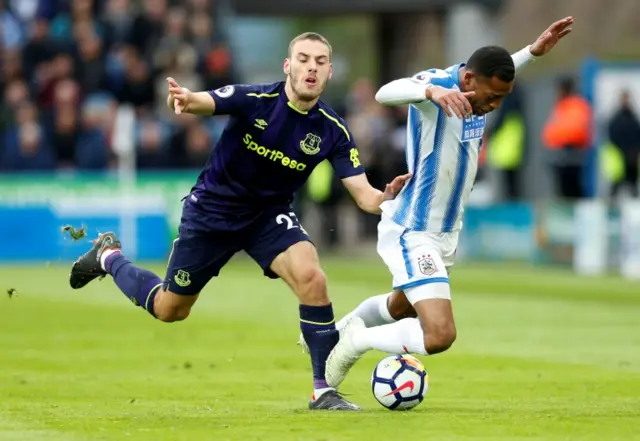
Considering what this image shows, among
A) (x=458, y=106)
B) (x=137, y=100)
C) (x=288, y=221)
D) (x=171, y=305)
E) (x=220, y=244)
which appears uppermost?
(x=137, y=100)

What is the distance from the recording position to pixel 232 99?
27.8 feet

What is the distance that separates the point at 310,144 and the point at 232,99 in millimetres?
529

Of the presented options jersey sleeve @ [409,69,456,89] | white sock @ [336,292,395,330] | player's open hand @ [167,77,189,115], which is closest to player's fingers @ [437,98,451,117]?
jersey sleeve @ [409,69,456,89]

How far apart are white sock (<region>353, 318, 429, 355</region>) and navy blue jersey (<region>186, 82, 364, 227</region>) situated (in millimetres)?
938

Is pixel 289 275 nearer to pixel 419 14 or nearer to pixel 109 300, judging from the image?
pixel 109 300

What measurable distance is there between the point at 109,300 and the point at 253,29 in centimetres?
1529

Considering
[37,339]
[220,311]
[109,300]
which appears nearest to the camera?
[37,339]

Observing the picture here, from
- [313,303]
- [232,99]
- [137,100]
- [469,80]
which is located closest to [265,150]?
[232,99]

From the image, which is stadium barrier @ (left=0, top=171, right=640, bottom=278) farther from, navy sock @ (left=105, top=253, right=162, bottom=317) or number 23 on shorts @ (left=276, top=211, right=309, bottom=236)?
number 23 on shorts @ (left=276, top=211, right=309, bottom=236)

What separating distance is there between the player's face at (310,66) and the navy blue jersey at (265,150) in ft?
0.72

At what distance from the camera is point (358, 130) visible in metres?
26.7

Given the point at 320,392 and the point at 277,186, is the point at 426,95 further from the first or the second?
the point at 320,392

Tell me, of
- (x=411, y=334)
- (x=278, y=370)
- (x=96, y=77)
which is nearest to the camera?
(x=411, y=334)

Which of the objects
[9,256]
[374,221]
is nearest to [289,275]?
[9,256]
